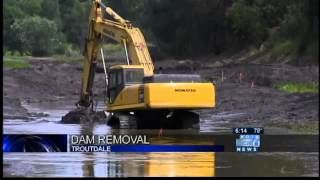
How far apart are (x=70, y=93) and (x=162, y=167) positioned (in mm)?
33971

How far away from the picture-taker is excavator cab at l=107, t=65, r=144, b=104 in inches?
766

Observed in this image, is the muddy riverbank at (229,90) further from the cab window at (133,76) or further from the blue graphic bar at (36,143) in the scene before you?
the blue graphic bar at (36,143)

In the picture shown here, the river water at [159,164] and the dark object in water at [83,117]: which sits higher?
the dark object in water at [83,117]

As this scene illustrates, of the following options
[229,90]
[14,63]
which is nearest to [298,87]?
[229,90]

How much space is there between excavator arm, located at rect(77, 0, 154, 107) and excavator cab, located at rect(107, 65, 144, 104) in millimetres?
237

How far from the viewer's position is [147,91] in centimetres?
1698

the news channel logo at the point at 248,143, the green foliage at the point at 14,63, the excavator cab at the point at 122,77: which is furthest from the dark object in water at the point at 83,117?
the news channel logo at the point at 248,143

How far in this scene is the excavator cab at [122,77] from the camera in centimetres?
1945

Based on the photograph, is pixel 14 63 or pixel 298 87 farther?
pixel 14 63

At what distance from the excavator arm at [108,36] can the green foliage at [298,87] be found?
8686 mm

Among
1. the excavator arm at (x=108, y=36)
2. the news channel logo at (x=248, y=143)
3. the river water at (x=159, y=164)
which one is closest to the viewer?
the river water at (x=159, y=164)

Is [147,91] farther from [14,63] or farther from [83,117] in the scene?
[14,63]

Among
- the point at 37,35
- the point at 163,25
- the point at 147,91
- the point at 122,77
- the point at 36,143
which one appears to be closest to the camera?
the point at 36,143

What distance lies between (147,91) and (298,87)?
16581 millimetres
